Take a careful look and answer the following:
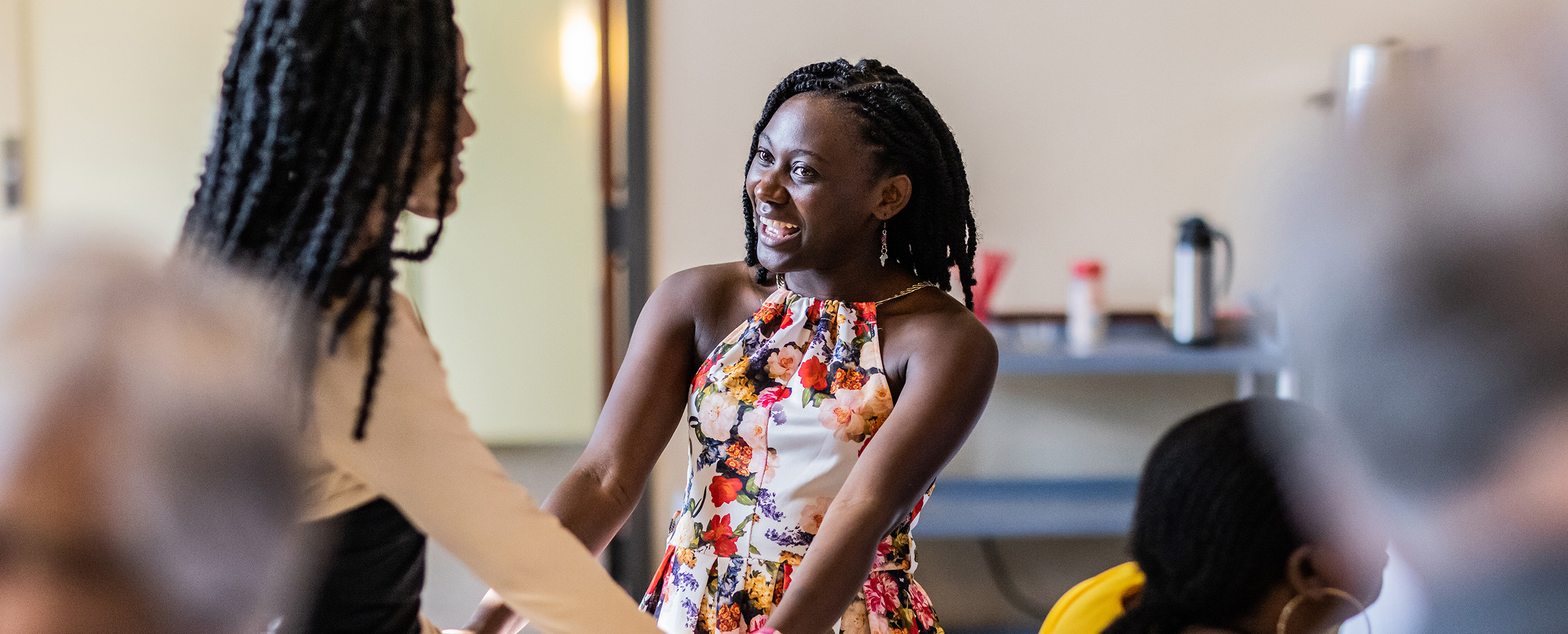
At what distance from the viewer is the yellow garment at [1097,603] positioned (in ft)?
2.56

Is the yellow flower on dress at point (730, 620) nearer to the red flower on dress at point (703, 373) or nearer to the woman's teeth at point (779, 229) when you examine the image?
the red flower on dress at point (703, 373)

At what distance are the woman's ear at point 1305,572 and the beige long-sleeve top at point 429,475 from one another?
1.55 feet

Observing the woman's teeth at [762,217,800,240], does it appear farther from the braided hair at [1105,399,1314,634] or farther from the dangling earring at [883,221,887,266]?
the braided hair at [1105,399,1314,634]

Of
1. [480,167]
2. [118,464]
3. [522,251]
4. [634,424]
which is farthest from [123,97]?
[118,464]

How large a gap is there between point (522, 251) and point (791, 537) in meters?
2.04

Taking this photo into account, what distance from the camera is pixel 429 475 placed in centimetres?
78

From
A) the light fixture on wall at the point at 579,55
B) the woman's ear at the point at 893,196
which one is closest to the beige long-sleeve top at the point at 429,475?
the woman's ear at the point at 893,196

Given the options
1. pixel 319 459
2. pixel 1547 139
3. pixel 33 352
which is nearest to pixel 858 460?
pixel 319 459

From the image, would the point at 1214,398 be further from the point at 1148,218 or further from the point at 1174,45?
the point at 1174,45

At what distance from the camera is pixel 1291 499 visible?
63cm

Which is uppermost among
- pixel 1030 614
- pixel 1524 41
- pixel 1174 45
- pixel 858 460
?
pixel 1174 45

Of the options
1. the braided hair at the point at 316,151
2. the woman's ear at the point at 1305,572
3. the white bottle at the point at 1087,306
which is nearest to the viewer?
the woman's ear at the point at 1305,572

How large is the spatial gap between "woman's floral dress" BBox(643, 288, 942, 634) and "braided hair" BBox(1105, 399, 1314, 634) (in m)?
0.52

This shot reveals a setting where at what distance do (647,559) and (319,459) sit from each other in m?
2.36
